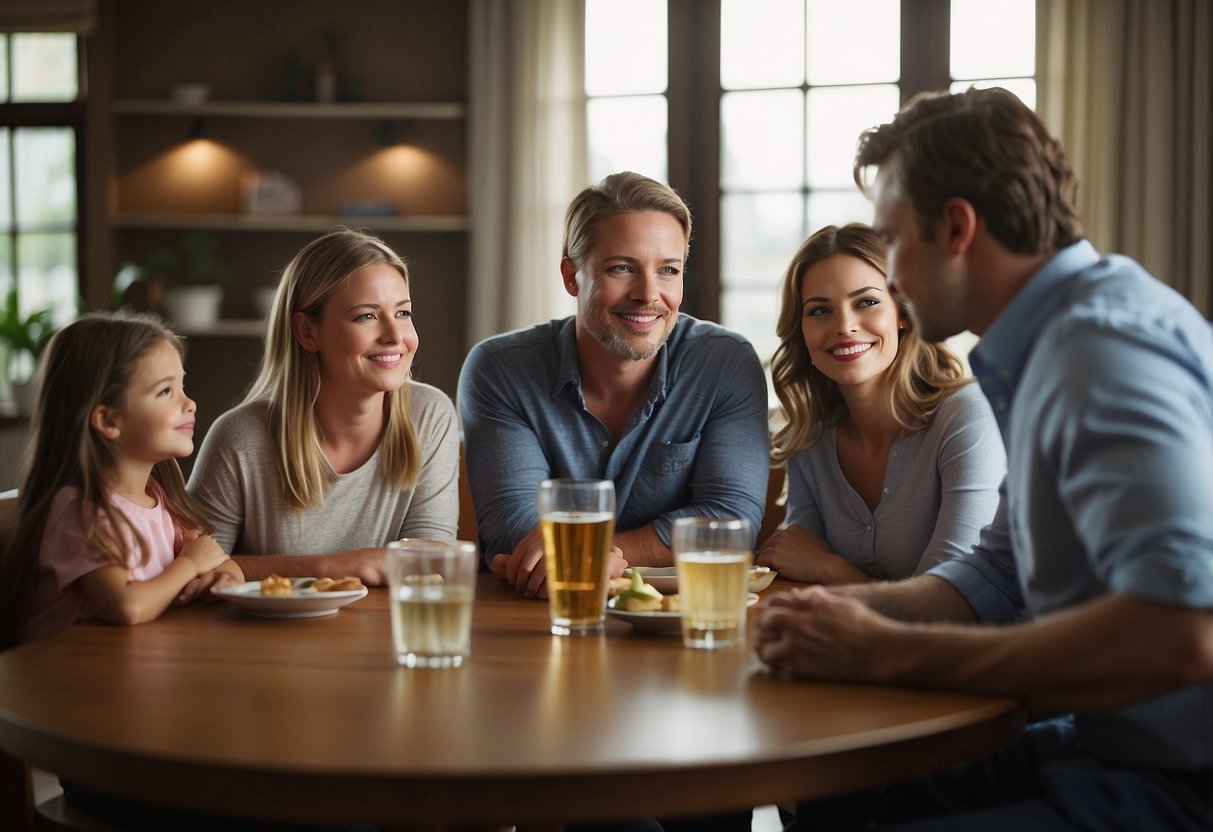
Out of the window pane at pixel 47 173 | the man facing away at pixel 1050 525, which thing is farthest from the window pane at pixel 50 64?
the man facing away at pixel 1050 525

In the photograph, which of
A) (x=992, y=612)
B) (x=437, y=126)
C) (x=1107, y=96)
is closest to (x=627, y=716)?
(x=992, y=612)

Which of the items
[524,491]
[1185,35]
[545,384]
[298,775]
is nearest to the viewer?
[298,775]

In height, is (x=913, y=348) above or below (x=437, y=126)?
below

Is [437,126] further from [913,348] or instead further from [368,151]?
[913,348]

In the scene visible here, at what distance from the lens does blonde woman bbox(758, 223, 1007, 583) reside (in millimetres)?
2059

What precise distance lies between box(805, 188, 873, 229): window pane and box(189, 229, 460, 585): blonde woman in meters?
3.30

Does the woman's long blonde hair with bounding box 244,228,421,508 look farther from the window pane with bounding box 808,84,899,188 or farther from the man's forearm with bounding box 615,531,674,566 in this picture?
the window pane with bounding box 808,84,899,188

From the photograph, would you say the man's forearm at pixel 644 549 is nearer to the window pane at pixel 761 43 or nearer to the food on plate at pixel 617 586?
the food on plate at pixel 617 586

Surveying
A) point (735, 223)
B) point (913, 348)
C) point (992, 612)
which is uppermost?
point (735, 223)

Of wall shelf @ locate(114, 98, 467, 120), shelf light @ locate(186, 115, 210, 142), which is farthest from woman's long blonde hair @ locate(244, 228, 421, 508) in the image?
shelf light @ locate(186, 115, 210, 142)

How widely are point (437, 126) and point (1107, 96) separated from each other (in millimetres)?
2817

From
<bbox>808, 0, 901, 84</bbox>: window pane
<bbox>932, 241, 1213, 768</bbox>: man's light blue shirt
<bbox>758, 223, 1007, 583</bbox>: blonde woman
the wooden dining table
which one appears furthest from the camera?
<bbox>808, 0, 901, 84</bbox>: window pane

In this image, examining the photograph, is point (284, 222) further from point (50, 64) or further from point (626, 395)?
point (626, 395)

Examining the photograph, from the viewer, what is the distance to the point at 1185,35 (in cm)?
464
